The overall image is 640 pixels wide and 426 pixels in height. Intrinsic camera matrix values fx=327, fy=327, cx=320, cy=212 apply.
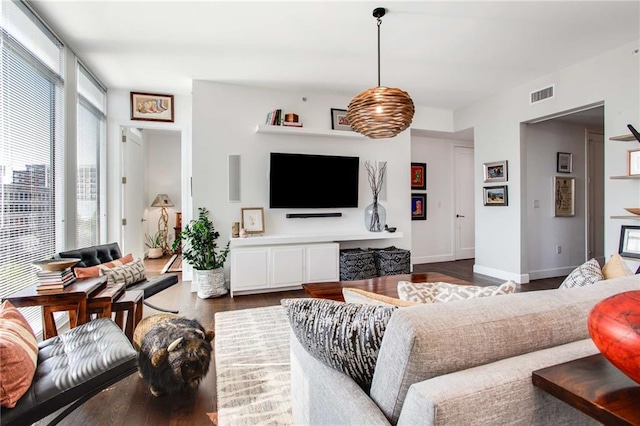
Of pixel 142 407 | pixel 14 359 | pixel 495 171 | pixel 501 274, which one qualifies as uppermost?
pixel 495 171

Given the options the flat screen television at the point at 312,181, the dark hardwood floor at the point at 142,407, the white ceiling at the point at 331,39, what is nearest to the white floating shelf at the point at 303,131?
the flat screen television at the point at 312,181

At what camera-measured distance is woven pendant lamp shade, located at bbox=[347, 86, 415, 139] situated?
2.52 metres

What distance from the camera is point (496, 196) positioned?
4934 mm

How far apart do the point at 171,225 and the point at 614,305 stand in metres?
8.13

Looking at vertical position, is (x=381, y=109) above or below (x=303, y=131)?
below

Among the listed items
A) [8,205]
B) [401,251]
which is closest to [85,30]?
[8,205]

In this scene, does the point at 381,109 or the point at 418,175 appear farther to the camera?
the point at 418,175

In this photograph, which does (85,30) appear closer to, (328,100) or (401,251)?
(328,100)

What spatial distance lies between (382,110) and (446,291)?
1650 millimetres

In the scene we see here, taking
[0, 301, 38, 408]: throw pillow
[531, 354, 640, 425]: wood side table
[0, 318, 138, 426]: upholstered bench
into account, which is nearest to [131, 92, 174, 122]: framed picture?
[0, 318, 138, 426]: upholstered bench

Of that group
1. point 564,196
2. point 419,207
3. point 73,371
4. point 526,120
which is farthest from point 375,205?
point 73,371

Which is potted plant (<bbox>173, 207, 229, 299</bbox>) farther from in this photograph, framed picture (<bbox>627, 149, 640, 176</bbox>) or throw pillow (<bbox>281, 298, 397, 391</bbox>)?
framed picture (<bbox>627, 149, 640, 176</bbox>)

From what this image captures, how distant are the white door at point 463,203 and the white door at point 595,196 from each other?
1.84m

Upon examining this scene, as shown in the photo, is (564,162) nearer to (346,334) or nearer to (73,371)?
(346,334)
